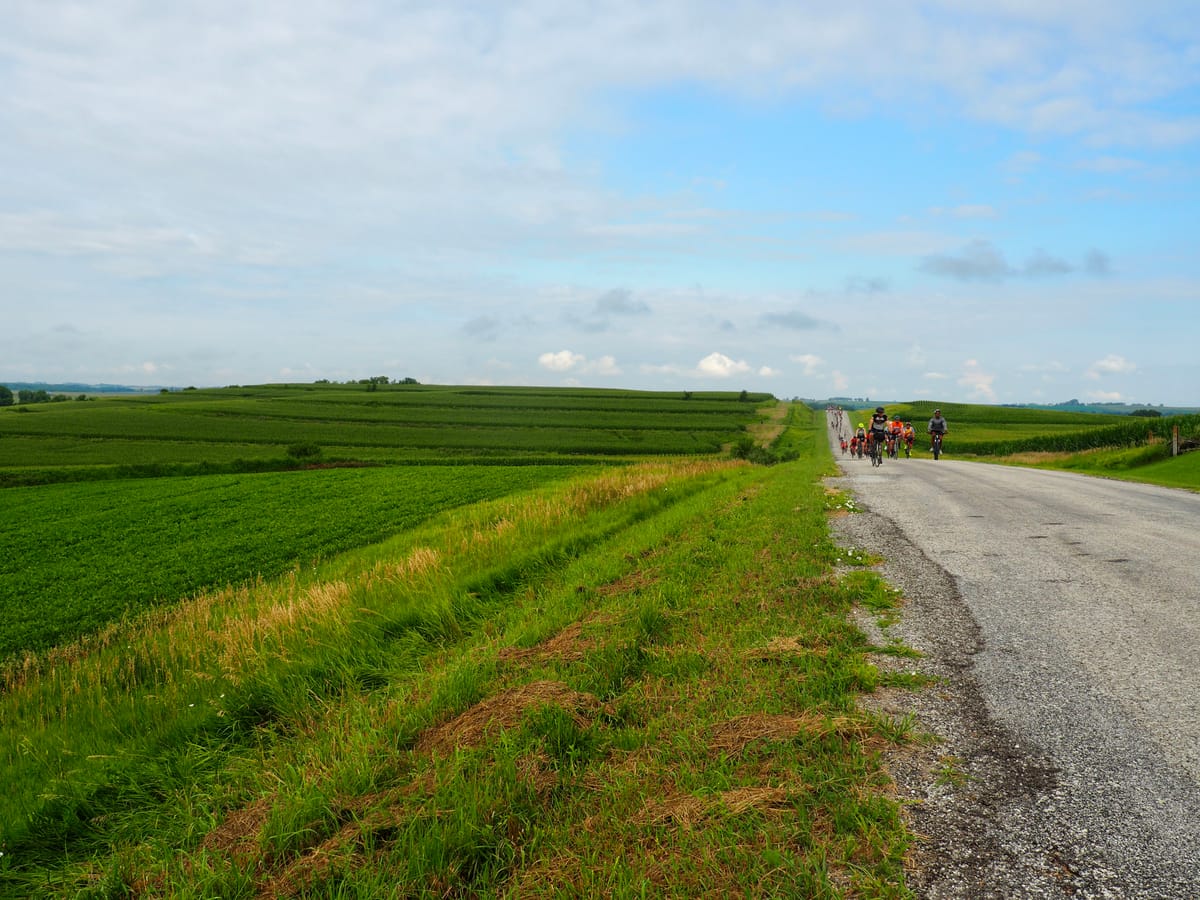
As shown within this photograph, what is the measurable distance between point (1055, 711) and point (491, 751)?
3.87 m

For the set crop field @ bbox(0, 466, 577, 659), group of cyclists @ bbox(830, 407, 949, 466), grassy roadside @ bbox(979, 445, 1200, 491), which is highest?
group of cyclists @ bbox(830, 407, 949, 466)

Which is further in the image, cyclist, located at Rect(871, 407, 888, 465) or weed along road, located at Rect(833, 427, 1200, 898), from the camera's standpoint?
cyclist, located at Rect(871, 407, 888, 465)

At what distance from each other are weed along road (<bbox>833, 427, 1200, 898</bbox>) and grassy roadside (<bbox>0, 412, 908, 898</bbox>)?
416 millimetres

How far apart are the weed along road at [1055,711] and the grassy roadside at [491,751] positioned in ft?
1.36

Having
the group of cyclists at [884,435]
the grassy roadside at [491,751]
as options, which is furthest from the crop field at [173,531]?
the group of cyclists at [884,435]

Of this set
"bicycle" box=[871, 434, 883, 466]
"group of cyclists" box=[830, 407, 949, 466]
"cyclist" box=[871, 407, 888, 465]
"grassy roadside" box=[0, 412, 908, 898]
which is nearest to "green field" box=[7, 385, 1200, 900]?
"grassy roadside" box=[0, 412, 908, 898]

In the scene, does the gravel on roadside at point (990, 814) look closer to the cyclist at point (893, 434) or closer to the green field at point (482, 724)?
the green field at point (482, 724)

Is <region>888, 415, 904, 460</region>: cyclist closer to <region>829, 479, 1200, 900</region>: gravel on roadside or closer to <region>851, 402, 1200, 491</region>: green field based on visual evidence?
<region>851, 402, 1200, 491</region>: green field

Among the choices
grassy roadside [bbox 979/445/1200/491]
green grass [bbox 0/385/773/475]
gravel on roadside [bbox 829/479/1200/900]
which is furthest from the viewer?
green grass [bbox 0/385/773/475]

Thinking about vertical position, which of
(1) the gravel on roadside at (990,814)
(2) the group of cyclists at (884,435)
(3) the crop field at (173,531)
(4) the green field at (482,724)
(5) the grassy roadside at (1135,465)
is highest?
(2) the group of cyclists at (884,435)

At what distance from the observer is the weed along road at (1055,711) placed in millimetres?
2816

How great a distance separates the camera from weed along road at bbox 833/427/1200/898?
9.24 feet

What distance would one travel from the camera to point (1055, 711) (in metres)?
4.14

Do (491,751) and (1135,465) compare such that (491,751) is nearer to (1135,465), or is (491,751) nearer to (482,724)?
(482,724)
